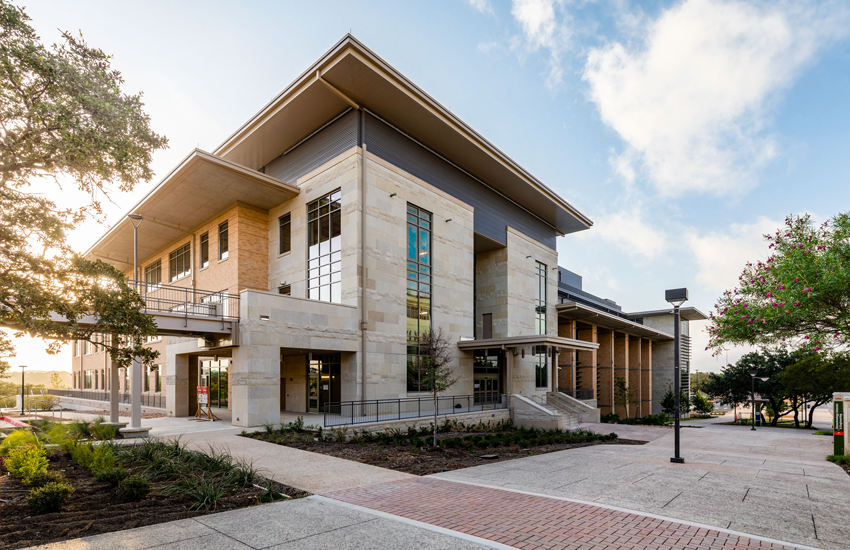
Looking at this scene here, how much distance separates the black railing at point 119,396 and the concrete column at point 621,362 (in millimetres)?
40118

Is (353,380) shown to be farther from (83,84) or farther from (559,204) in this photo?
(559,204)

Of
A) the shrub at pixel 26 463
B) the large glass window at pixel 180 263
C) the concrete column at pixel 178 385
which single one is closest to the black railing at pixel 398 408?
the concrete column at pixel 178 385

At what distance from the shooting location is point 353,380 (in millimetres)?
23531

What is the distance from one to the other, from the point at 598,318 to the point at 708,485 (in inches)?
1411

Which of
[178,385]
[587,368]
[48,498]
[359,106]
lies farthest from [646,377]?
[48,498]

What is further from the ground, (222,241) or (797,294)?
(222,241)

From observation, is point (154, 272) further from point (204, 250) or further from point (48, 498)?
point (48, 498)

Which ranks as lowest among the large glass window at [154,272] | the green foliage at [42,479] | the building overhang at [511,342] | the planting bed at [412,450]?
the planting bed at [412,450]

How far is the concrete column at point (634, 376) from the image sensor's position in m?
50.6

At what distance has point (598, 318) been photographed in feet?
146

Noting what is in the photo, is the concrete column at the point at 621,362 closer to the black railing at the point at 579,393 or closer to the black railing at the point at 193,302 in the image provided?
the black railing at the point at 579,393

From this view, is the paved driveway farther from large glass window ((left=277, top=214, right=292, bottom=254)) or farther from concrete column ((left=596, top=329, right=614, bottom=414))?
concrete column ((left=596, top=329, right=614, bottom=414))

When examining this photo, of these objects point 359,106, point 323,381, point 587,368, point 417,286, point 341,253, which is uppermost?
→ point 359,106

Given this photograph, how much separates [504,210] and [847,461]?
25.7 m
